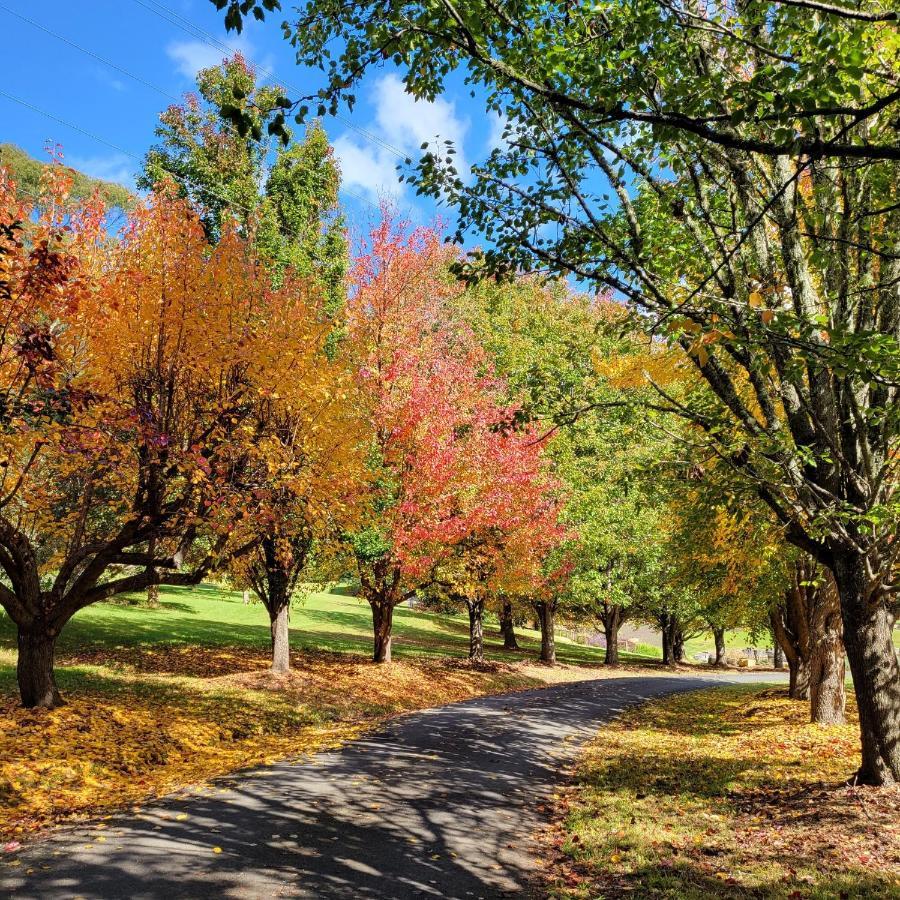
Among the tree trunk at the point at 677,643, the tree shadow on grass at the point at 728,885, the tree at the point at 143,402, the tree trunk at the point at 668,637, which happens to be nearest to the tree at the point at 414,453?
the tree at the point at 143,402

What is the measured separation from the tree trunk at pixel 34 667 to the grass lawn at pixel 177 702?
258 mm

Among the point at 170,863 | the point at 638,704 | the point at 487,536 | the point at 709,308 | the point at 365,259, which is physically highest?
the point at 365,259

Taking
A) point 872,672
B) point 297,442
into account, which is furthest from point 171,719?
point 872,672

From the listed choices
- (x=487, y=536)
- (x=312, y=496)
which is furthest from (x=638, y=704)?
(x=312, y=496)

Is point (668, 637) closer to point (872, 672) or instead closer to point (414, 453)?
point (414, 453)

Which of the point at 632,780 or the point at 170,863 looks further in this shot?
the point at 632,780

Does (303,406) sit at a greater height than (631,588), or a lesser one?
greater

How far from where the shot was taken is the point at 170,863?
5594 mm

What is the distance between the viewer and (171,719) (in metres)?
11.5

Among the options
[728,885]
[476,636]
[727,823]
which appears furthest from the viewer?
[476,636]

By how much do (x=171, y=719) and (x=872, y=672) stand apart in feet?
35.7

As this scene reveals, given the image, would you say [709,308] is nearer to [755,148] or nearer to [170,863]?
[755,148]

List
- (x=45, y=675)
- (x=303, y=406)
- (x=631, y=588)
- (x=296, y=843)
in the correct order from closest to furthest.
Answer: (x=296, y=843), (x=45, y=675), (x=303, y=406), (x=631, y=588)

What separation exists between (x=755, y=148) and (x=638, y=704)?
17.9 m
